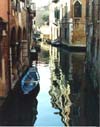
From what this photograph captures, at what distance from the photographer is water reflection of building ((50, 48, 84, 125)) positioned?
A: 16.8 m

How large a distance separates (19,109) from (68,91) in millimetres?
5708

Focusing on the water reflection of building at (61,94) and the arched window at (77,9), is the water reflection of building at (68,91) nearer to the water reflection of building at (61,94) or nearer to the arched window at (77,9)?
the water reflection of building at (61,94)

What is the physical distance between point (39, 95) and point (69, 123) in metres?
5.78

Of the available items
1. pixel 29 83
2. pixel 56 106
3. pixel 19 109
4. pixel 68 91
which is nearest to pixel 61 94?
pixel 68 91

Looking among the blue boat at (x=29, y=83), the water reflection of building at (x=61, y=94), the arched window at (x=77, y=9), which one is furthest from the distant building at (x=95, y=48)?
the arched window at (x=77, y=9)

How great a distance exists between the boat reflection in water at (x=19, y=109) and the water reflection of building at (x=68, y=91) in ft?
4.00

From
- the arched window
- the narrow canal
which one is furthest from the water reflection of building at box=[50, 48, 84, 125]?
the arched window

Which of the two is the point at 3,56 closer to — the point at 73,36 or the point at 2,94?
the point at 2,94

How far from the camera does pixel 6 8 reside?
62.7 feet

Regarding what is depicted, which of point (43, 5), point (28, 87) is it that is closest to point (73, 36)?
point (28, 87)

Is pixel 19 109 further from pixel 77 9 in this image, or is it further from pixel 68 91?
pixel 77 9

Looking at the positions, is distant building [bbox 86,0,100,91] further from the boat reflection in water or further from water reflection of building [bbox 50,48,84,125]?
the boat reflection in water

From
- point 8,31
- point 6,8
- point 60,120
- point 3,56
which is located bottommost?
point 60,120

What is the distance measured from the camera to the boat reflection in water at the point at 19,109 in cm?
1546
